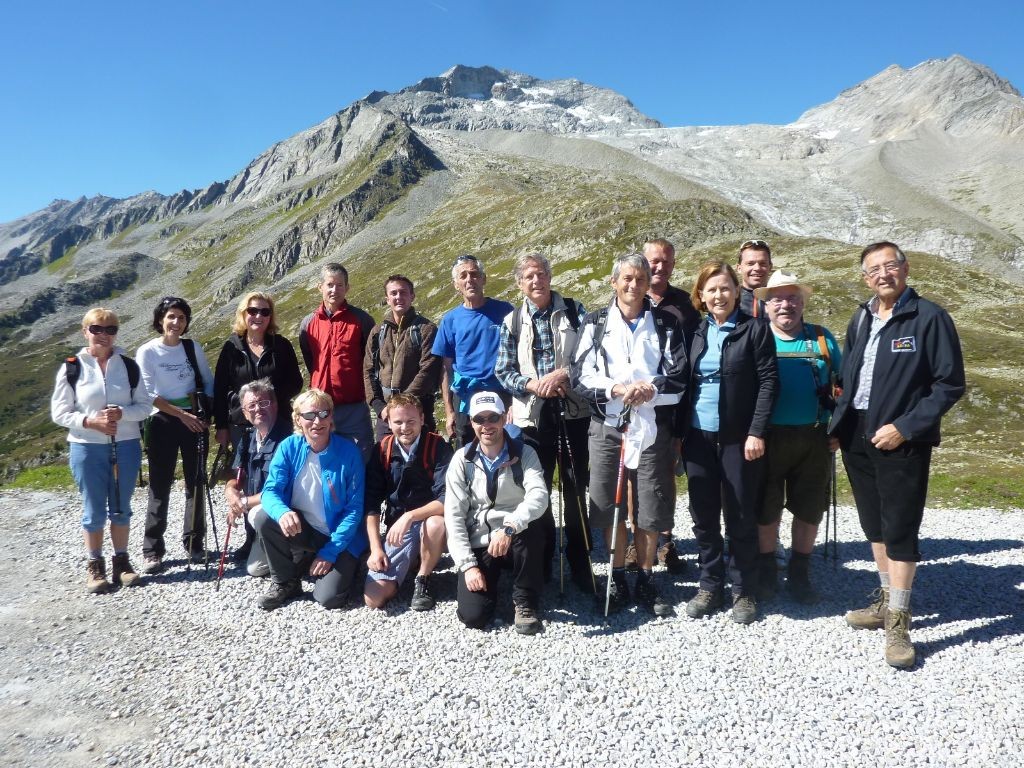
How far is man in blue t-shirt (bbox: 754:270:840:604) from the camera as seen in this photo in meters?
7.30

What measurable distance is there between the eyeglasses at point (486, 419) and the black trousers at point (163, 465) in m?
5.53

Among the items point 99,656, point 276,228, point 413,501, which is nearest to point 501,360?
point 413,501

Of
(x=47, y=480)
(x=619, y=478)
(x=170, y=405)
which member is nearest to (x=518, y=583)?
(x=619, y=478)

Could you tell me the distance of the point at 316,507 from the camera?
8164mm

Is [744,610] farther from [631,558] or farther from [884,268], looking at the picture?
[884,268]

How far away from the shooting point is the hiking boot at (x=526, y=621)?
284 inches

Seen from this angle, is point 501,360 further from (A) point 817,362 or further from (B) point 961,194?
(B) point 961,194

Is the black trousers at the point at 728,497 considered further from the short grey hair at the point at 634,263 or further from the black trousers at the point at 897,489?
the short grey hair at the point at 634,263

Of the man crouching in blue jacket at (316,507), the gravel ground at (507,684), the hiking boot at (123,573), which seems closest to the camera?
the gravel ground at (507,684)

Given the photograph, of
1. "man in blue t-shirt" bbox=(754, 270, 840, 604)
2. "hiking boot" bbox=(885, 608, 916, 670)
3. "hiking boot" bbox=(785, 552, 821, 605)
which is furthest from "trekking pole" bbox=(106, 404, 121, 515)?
"hiking boot" bbox=(885, 608, 916, 670)

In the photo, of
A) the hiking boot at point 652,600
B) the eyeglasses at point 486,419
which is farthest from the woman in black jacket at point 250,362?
the hiking boot at point 652,600

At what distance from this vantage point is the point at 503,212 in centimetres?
12612

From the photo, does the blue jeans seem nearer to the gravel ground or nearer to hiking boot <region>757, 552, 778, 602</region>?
the gravel ground

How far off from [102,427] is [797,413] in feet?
32.1
